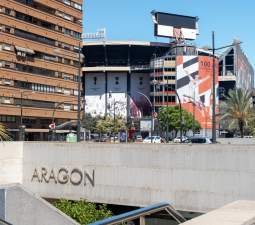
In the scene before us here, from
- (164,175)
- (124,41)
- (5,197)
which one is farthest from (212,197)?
(124,41)

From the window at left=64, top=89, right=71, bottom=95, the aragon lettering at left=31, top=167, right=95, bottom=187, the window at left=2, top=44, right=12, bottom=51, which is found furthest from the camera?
the window at left=64, top=89, right=71, bottom=95

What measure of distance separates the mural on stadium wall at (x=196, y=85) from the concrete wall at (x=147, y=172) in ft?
385

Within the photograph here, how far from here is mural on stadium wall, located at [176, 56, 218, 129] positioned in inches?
5930

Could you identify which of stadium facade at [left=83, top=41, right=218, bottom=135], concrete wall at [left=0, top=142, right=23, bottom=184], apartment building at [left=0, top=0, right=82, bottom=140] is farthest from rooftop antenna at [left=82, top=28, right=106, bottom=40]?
concrete wall at [left=0, top=142, right=23, bottom=184]

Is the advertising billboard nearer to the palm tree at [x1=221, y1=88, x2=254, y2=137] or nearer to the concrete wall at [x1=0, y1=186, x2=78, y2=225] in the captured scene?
the palm tree at [x1=221, y1=88, x2=254, y2=137]

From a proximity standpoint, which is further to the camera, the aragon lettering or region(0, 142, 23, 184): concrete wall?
region(0, 142, 23, 184): concrete wall

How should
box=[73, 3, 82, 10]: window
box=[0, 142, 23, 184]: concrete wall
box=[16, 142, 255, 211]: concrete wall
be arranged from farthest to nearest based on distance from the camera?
box=[73, 3, 82, 10]: window < box=[0, 142, 23, 184]: concrete wall < box=[16, 142, 255, 211]: concrete wall

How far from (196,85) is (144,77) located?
2408cm

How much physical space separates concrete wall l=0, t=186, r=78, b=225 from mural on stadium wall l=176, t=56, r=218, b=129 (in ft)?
431

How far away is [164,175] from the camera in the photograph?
84.0ft

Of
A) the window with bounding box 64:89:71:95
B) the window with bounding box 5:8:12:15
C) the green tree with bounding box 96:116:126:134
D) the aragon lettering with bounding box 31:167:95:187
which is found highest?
the window with bounding box 5:8:12:15

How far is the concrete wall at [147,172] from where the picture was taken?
23.8 m

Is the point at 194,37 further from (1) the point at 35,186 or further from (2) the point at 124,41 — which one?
(1) the point at 35,186

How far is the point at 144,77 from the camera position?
17312 cm
